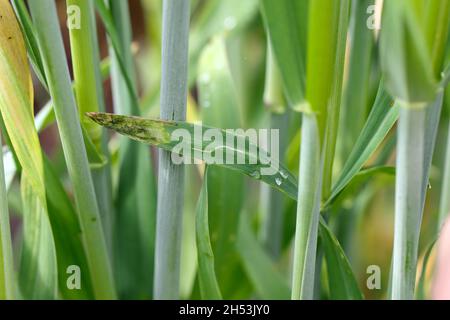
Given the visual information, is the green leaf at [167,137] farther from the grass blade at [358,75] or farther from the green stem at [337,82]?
the grass blade at [358,75]

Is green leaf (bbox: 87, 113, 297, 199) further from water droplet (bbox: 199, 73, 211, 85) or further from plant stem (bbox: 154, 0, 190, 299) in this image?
water droplet (bbox: 199, 73, 211, 85)

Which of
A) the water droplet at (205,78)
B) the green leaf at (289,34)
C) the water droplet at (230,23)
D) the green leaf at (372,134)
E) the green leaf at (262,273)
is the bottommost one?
the green leaf at (262,273)

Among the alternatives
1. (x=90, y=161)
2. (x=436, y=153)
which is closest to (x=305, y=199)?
(x=90, y=161)

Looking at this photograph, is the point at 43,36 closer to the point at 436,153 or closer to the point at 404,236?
the point at 404,236

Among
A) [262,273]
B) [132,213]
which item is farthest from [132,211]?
[262,273]

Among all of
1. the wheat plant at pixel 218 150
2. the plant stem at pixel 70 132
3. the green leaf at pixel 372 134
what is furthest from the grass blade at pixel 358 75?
the plant stem at pixel 70 132

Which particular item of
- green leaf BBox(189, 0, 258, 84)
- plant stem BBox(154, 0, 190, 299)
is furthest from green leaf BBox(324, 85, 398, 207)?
green leaf BBox(189, 0, 258, 84)

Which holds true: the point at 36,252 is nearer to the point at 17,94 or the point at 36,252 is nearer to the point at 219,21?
the point at 17,94
